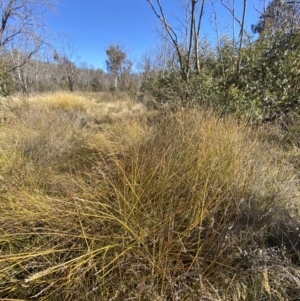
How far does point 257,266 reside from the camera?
1023mm

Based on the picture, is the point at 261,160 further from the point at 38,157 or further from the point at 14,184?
the point at 38,157

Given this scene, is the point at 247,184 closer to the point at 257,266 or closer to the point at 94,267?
the point at 257,266

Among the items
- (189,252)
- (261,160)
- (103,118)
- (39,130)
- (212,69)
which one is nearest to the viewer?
(189,252)

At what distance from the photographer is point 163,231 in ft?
3.75

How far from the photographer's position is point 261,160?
180 cm

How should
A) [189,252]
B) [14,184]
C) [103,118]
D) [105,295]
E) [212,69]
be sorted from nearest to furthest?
[105,295] → [189,252] → [14,184] → [212,69] → [103,118]

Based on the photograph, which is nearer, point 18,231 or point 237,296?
point 237,296

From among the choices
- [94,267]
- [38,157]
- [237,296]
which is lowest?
[237,296]

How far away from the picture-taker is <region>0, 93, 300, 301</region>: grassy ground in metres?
0.99

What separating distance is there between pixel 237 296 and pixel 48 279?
95cm

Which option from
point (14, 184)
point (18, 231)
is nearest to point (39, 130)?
point (14, 184)

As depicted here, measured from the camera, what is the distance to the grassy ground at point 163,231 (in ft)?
3.25

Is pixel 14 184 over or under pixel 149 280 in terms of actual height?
over

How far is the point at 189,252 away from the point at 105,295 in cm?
49
